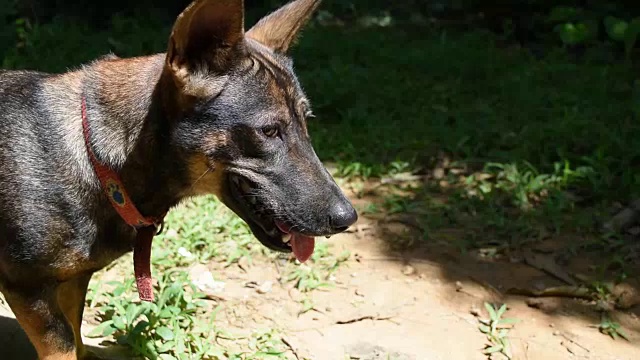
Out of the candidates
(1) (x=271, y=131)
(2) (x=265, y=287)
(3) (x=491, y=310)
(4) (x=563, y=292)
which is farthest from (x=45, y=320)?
(4) (x=563, y=292)

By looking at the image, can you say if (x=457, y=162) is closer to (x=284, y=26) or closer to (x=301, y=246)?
(x=284, y=26)

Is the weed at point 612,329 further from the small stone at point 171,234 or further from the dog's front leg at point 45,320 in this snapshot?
the dog's front leg at point 45,320

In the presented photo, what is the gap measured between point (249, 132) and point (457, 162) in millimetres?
3433

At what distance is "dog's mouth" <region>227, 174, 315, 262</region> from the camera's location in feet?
11.9

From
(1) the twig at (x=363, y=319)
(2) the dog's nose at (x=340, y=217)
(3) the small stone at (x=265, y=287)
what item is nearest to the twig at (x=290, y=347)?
(1) the twig at (x=363, y=319)

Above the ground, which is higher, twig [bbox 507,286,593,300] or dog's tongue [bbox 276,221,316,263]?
dog's tongue [bbox 276,221,316,263]

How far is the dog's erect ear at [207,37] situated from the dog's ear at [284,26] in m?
0.55

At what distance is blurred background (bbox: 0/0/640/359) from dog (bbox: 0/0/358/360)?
2.84 feet

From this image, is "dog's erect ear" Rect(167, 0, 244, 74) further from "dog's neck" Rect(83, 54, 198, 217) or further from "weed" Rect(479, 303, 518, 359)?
"weed" Rect(479, 303, 518, 359)

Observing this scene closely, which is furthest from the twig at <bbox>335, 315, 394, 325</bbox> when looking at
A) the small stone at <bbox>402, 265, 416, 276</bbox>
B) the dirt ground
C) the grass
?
the small stone at <bbox>402, 265, 416, 276</bbox>

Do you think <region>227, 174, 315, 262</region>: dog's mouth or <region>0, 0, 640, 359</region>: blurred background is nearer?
<region>227, 174, 315, 262</region>: dog's mouth

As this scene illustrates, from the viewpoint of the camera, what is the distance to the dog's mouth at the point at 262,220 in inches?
142

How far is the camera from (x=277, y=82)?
3.68 metres

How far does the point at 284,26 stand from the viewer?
4.09 meters
